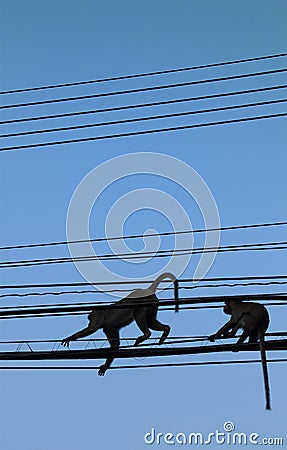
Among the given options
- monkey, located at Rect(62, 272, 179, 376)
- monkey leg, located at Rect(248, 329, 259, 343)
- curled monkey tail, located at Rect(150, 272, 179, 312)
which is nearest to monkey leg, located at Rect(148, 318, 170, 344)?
monkey, located at Rect(62, 272, 179, 376)

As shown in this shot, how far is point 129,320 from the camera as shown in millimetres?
13852

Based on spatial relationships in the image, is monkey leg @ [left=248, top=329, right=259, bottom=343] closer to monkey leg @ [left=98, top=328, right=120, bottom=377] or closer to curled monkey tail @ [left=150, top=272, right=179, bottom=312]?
curled monkey tail @ [left=150, top=272, right=179, bottom=312]

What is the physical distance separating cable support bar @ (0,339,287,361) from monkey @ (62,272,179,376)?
1320mm

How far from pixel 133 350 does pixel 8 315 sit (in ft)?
4.93

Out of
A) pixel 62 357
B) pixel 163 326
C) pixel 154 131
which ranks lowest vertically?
pixel 62 357

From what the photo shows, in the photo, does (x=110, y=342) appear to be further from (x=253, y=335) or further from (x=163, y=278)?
(x=253, y=335)

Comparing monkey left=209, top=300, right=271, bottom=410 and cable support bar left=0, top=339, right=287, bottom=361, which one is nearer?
cable support bar left=0, top=339, right=287, bottom=361

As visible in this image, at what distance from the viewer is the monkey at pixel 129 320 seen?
1332 cm

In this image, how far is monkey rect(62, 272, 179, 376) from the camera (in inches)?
524

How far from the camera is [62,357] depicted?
11258mm

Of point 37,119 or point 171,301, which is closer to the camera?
point 171,301

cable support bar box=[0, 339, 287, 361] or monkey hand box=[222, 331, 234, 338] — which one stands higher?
monkey hand box=[222, 331, 234, 338]

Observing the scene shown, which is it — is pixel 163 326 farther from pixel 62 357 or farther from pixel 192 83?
pixel 192 83

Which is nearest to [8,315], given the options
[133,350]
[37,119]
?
[133,350]
